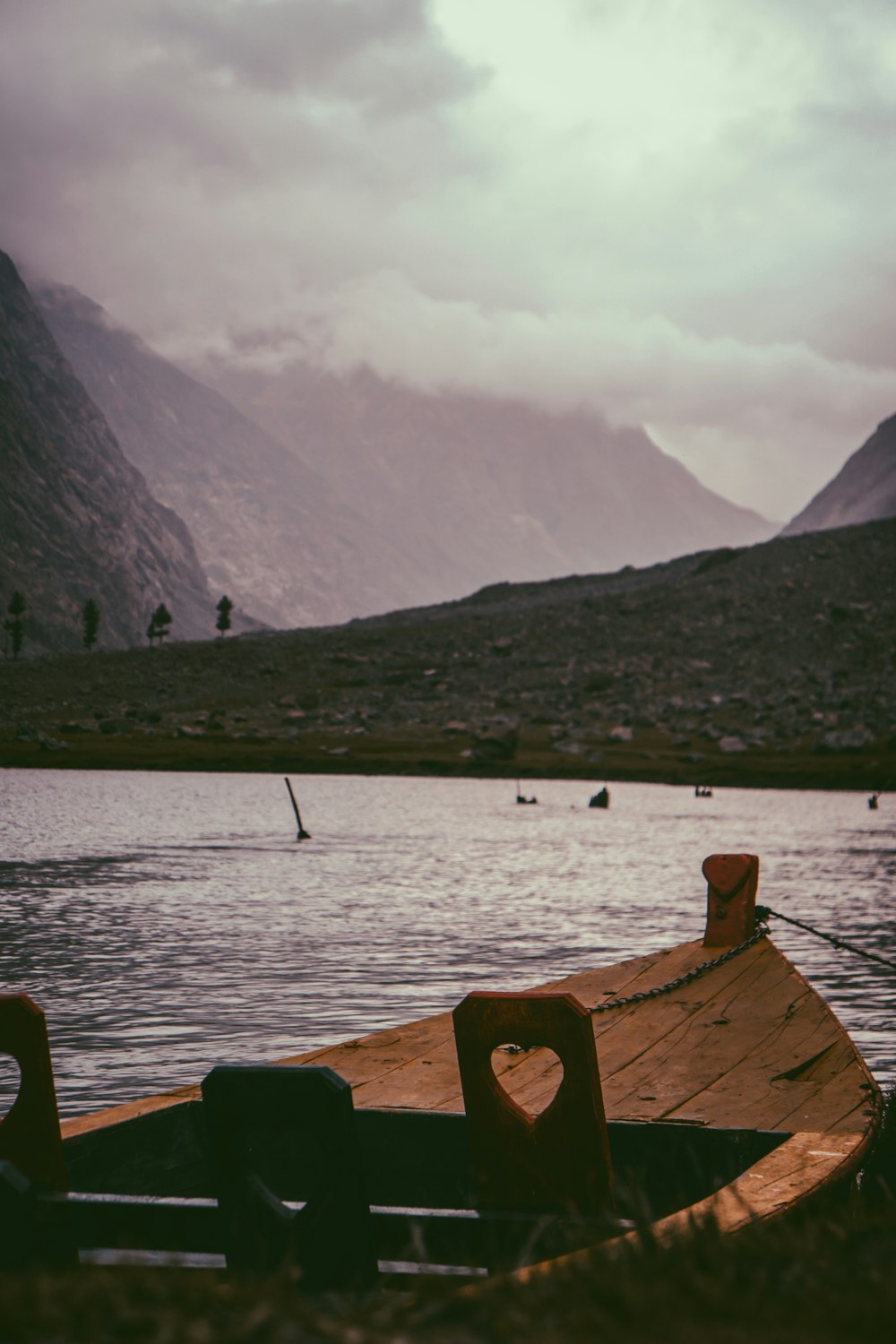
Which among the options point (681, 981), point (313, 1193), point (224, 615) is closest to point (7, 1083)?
point (681, 981)

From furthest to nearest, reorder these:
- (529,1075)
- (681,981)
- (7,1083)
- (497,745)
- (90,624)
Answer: (90,624) < (497,745) < (7,1083) < (681,981) < (529,1075)

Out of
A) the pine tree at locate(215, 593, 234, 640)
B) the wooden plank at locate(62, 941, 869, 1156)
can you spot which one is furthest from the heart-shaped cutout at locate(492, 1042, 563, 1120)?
the pine tree at locate(215, 593, 234, 640)

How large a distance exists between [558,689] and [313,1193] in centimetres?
10071

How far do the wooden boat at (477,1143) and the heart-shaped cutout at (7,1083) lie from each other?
13.1 feet

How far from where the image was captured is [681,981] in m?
9.66

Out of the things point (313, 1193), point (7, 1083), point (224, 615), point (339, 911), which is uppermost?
point (224, 615)

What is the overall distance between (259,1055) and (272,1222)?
8343 millimetres

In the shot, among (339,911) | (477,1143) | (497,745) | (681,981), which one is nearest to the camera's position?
(477,1143)

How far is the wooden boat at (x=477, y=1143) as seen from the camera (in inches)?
200

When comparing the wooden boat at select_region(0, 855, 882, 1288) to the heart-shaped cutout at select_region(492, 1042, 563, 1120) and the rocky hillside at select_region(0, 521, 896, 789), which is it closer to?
the heart-shaped cutout at select_region(492, 1042, 563, 1120)

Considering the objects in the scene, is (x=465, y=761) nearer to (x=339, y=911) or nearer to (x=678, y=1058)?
(x=339, y=911)

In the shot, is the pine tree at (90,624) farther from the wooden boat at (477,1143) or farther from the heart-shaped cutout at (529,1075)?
the wooden boat at (477,1143)

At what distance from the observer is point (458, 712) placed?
3967 inches

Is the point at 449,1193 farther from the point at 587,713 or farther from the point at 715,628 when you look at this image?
the point at 715,628
